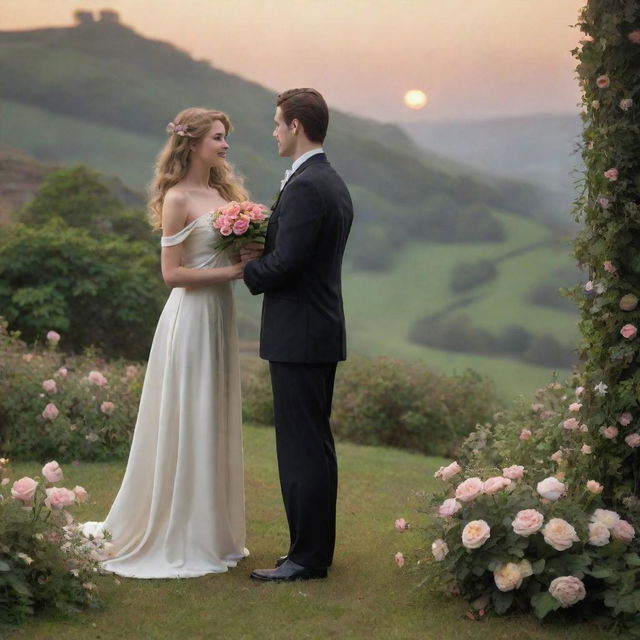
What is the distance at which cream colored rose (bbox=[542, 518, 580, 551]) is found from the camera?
4.43 metres

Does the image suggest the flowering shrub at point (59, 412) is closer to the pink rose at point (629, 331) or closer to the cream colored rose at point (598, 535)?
the cream colored rose at point (598, 535)

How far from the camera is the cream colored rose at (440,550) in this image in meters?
4.69

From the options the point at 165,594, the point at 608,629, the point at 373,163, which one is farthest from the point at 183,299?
the point at 373,163

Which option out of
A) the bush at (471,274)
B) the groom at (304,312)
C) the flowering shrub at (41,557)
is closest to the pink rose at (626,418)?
the groom at (304,312)

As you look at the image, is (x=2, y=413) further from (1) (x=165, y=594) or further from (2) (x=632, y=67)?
(2) (x=632, y=67)

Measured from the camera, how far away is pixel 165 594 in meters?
4.99

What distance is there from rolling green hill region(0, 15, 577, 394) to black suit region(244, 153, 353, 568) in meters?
13.1

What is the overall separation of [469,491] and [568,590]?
24.5 inches

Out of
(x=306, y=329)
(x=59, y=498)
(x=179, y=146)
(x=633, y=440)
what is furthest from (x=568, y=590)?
(x=179, y=146)

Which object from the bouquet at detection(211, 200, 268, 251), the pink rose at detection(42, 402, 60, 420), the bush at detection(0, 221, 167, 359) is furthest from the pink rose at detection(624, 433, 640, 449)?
the bush at detection(0, 221, 167, 359)

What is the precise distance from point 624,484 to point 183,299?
2345 millimetres

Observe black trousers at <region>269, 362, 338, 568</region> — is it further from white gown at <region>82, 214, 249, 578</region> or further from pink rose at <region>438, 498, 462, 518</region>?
pink rose at <region>438, 498, 462, 518</region>

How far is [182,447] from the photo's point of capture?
5332 millimetres

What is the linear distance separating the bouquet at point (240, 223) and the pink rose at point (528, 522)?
1842 mm
